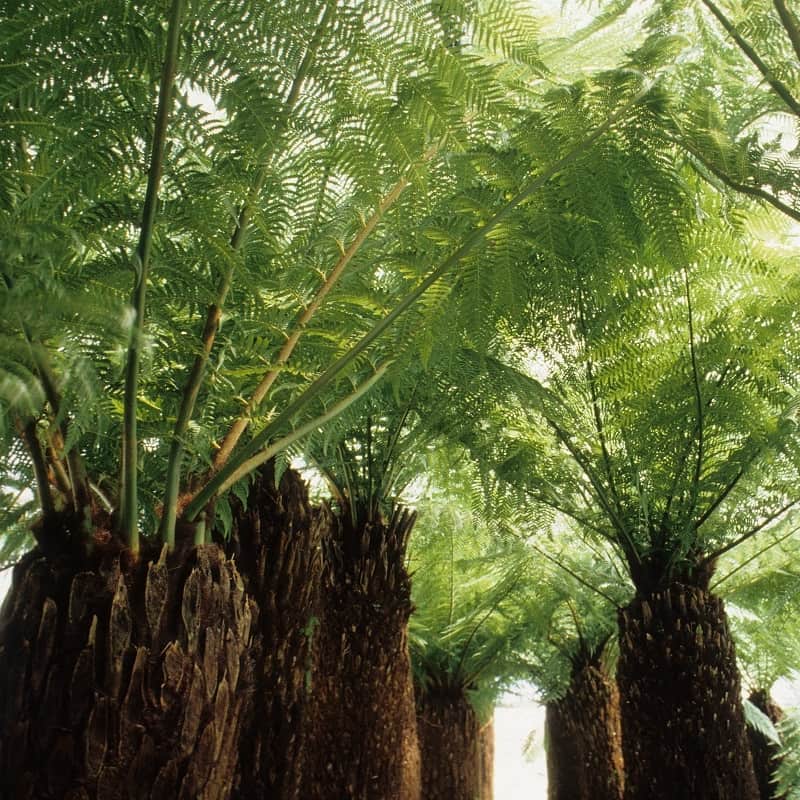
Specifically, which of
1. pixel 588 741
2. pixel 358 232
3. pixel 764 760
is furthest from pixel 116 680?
pixel 764 760

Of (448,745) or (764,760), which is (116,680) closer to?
(448,745)

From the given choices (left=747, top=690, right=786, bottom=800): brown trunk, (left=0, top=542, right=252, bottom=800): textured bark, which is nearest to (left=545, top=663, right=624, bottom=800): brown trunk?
(left=747, top=690, right=786, bottom=800): brown trunk

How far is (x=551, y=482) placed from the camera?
2.67m

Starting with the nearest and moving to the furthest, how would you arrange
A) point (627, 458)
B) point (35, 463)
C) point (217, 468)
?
point (35, 463) < point (217, 468) < point (627, 458)

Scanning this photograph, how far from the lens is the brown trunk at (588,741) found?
3775mm

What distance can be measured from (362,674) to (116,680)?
5.39ft

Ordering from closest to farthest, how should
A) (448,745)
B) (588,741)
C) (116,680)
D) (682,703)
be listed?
(116,680)
(682,703)
(588,741)
(448,745)

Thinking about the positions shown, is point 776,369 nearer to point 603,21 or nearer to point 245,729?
point 603,21

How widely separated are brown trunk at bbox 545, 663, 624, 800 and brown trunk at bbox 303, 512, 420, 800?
55.1 inches

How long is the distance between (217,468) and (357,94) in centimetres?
66

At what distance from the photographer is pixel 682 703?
2.21 m

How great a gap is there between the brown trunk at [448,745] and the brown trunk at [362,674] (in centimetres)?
142

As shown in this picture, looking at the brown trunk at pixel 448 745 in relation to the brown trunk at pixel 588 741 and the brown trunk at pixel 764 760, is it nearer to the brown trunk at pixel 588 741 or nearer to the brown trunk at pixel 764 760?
the brown trunk at pixel 588 741

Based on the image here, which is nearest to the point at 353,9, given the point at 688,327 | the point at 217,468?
the point at 217,468
